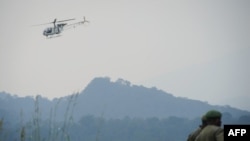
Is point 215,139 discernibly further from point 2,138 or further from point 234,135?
point 2,138

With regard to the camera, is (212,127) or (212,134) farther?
(212,127)

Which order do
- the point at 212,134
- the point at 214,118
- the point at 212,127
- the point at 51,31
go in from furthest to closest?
the point at 51,31
the point at 214,118
the point at 212,127
the point at 212,134

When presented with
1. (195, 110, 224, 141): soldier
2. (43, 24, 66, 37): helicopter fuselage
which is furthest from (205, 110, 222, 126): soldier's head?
(43, 24, 66, 37): helicopter fuselage

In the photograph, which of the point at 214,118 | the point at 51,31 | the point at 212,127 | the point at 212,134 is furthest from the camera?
the point at 51,31

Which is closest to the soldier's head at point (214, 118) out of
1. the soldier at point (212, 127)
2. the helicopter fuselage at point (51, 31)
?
the soldier at point (212, 127)

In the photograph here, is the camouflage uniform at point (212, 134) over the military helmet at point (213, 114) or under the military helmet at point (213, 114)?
under

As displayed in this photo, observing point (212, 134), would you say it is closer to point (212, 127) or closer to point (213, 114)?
point (212, 127)

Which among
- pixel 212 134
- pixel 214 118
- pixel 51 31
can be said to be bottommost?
pixel 212 134

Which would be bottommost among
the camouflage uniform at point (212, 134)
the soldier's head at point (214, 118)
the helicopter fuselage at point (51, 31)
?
the camouflage uniform at point (212, 134)

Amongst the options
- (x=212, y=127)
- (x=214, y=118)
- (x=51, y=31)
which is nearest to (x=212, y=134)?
(x=212, y=127)

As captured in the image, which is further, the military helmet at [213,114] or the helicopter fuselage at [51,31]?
the helicopter fuselage at [51,31]

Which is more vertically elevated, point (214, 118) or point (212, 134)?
point (214, 118)

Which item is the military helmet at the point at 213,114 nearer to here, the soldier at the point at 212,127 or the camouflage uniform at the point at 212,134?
the soldier at the point at 212,127

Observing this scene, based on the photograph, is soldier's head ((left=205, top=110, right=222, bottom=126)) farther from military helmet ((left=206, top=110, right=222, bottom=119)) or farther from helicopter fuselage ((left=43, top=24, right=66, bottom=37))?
helicopter fuselage ((left=43, top=24, right=66, bottom=37))
